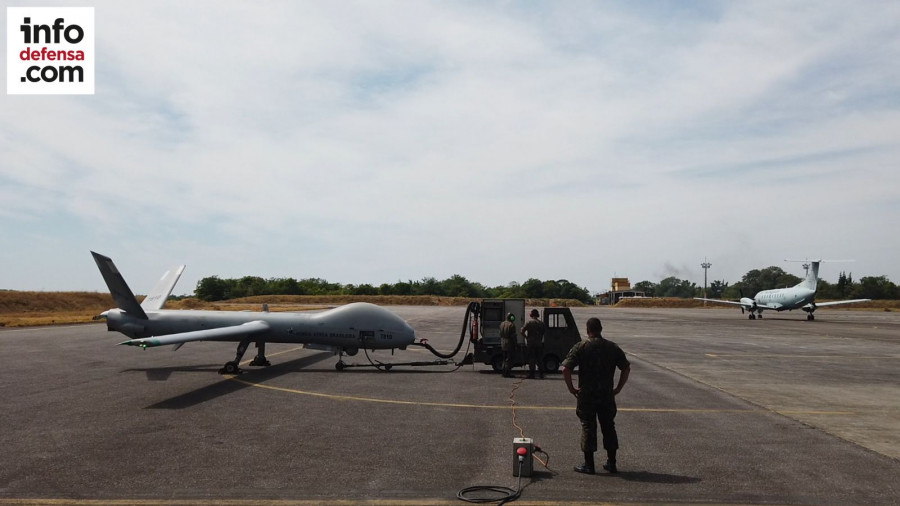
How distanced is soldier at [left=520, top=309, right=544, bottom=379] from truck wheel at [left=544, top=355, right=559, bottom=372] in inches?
15.5

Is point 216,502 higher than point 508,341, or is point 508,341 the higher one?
point 508,341

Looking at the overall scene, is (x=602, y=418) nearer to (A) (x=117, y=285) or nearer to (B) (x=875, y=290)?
(A) (x=117, y=285)

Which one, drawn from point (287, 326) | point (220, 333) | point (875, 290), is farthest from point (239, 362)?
point (875, 290)

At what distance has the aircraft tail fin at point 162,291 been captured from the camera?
1000 inches

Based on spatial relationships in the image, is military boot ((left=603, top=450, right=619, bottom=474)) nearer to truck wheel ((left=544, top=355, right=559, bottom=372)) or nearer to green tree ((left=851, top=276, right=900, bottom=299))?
truck wheel ((left=544, top=355, right=559, bottom=372))

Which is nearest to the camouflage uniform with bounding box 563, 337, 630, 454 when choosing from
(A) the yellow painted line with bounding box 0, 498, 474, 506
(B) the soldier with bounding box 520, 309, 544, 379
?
(A) the yellow painted line with bounding box 0, 498, 474, 506

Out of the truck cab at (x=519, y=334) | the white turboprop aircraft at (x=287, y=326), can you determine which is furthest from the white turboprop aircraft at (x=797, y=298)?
the white turboprop aircraft at (x=287, y=326)

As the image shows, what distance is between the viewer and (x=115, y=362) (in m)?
24.4

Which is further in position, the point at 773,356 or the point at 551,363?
the point at 773,356

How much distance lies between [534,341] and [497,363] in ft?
7.43

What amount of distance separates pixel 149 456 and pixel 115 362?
16.8 meters

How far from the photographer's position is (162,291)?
1033 inches

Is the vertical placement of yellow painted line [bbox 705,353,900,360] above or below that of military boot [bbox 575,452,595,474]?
below

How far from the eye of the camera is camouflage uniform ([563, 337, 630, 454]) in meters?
9.51
